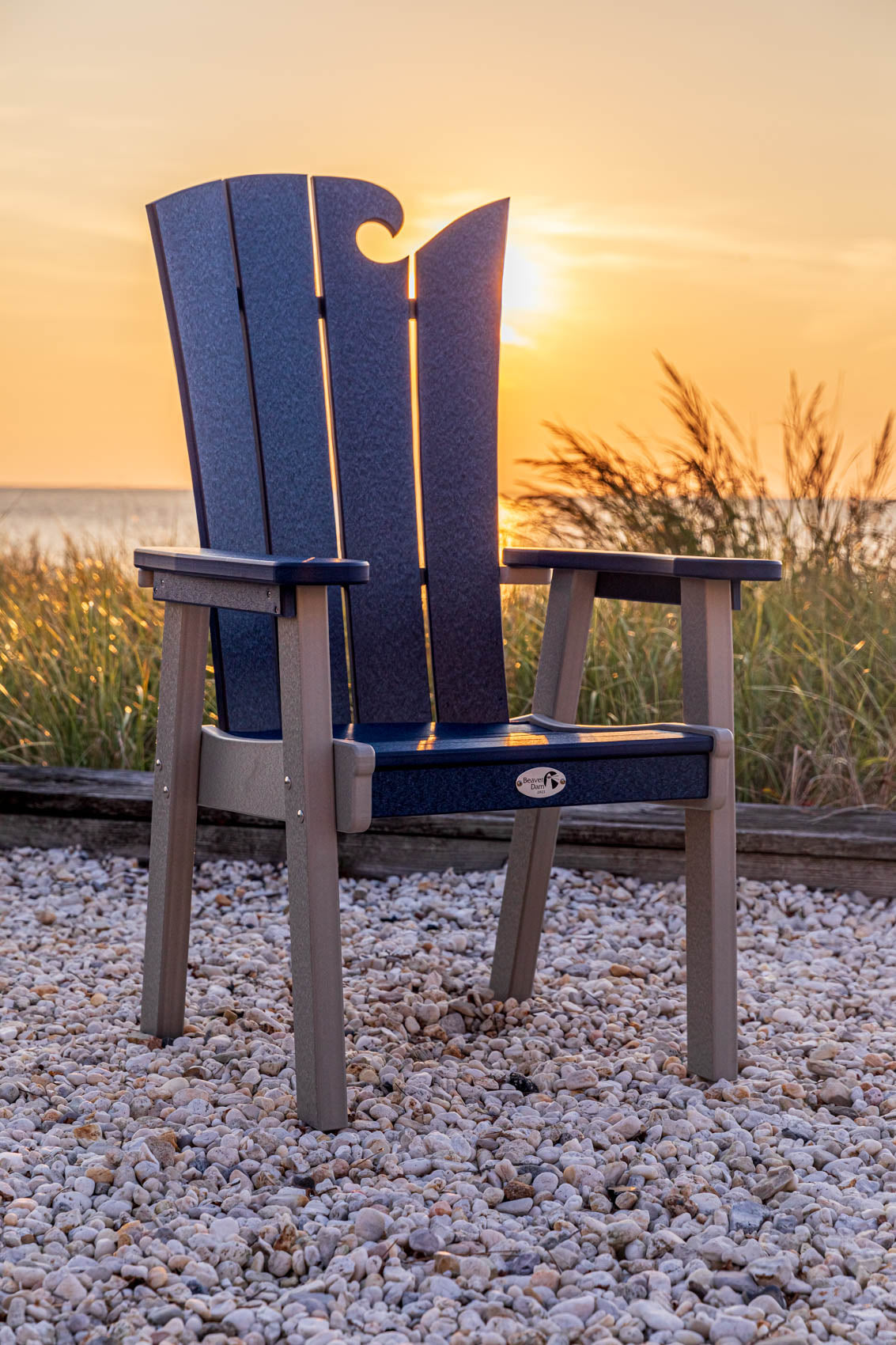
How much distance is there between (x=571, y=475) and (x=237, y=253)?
216cm

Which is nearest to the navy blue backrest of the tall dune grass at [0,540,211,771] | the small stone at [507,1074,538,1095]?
the small stone at [507,1074,538,1095]

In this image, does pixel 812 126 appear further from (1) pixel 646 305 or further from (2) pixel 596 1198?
(2) pixel 596 1198

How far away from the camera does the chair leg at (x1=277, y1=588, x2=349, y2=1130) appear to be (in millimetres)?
1458

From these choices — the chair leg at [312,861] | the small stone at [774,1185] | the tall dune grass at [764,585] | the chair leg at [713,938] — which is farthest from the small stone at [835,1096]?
the tall dune grass at [764,585]

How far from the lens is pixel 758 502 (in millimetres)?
3730

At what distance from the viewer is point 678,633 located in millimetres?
3551

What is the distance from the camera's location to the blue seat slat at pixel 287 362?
1.94 m

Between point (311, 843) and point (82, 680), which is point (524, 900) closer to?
point (311, 843)

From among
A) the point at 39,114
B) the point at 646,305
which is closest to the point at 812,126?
the point at 646,305

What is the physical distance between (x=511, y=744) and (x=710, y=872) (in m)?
0.39

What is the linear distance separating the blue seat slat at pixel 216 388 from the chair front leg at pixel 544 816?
44 cm

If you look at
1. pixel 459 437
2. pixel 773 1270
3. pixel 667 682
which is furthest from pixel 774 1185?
pixel 667 682

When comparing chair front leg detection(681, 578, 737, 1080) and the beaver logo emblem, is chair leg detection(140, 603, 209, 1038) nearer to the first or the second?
the beaver logo emblem

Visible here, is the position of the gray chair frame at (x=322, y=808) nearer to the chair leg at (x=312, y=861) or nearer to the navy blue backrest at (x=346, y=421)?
the chair leg at (x=312, y=861)
